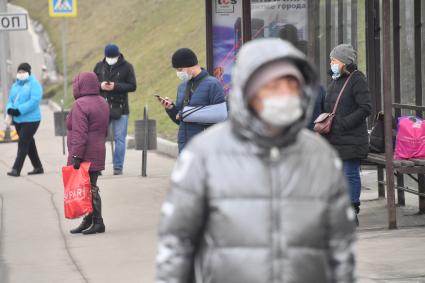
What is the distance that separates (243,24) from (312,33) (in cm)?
210

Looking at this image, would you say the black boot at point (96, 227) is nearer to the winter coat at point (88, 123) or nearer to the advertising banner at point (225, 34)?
the winter coat at point (88, 123)

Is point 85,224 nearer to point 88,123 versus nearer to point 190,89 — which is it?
point 88,123

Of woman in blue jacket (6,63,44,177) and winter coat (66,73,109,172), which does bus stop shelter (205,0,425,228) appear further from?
woman in blue jacket (6,63,44,177)

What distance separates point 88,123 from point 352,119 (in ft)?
7.69

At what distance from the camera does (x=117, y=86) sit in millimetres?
15086

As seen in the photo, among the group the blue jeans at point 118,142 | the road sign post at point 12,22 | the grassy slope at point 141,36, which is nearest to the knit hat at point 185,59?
the blue jeans at point 118,142

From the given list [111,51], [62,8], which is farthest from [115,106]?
[62,8]

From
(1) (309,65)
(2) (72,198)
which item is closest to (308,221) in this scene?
(1) (309,65)

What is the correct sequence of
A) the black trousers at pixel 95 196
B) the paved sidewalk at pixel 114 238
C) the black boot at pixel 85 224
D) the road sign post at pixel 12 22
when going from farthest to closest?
the road sign post at pixel 12 22 → the black boot at pixel 85 224 → the black trousers at pixel 95 196 → the paved sidewalk at pixel 114 238

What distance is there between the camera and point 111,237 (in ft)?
33.8

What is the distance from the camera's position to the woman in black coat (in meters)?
→ 9.78

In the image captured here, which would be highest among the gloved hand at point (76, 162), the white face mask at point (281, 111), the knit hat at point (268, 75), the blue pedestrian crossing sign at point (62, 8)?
the blue pedestrian crossing sign at point (62, 8)

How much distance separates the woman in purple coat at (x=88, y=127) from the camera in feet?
33.2

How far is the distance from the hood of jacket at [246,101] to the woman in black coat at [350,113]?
6.11 metres
